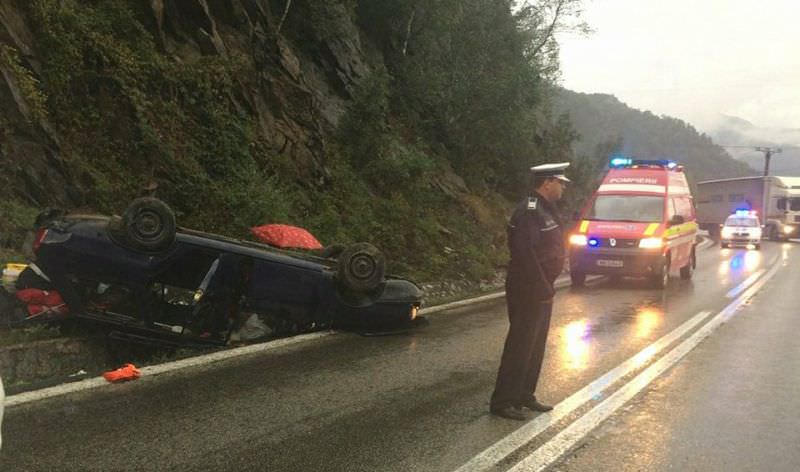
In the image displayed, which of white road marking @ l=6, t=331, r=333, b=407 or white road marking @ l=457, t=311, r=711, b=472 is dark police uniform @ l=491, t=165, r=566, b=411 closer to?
white road marking @ l=457, t=311, r=711, b=472

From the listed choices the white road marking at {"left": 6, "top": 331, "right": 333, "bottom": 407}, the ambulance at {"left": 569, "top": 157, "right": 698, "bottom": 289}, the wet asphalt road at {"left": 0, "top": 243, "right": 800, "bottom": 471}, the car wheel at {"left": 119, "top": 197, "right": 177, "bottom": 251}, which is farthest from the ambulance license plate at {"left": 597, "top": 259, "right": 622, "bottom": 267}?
the car wheel at {"left": 119, "top": 197, "right": 177, "bottom": 251}

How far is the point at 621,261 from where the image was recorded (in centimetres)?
1259

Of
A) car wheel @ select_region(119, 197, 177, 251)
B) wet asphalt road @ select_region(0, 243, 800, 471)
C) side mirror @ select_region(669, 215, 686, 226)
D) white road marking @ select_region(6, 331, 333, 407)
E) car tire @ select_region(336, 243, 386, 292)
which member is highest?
side mirror @ select_region(669, 215, 686, 226)

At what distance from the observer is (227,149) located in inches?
469

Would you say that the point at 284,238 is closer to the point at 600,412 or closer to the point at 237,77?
the point at 600,412

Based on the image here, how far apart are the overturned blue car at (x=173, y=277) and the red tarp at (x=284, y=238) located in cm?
144

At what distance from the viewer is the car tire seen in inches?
269

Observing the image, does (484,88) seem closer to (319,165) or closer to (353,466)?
(319,165)

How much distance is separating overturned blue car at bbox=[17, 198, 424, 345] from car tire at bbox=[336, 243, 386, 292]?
0.4 inches

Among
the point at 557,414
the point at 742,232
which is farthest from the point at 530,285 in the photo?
the point at 742,232

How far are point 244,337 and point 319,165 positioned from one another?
8.34 metres

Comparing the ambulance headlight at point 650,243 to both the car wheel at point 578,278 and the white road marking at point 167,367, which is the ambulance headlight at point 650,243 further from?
the white road marking at point 167,367

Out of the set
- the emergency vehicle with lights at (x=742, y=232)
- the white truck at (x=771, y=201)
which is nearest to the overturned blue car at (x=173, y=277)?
the emergency vehicle with lights at (x=742, y=232)

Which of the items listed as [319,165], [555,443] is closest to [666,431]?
[555,443]
